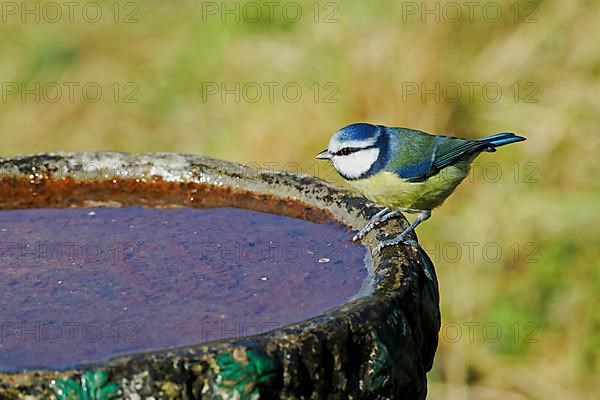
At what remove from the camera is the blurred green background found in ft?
16.6

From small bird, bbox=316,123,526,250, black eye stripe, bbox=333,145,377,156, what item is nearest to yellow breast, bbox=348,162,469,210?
small bird, bbox=316,123,526,250

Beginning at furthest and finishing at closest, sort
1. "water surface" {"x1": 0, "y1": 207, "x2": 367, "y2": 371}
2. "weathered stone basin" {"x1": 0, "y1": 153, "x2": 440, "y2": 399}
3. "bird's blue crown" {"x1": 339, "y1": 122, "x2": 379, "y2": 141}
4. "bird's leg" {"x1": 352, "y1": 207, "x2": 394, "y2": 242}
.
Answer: "bird's blue crown" {"x1": 339, "y1": 122, "x2": 379, "y2": 141}
"bird's leg" {"x1": 352, "y1": 207, "x2": 394, "y2": 242}
"water surface" {"x1": 0, "y1": 207, "x2": 367, "y2": 371}
"weathered stone basin" {"x1": 0, "y1": 153, "x2": 440, "y2": 399}

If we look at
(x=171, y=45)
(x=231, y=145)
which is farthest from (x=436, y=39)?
(x=171, y=45)

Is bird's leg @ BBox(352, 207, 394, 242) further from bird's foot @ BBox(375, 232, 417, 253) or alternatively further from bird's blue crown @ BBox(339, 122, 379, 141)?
bird's blue crown @ BBox(339, 122, 379, 141)

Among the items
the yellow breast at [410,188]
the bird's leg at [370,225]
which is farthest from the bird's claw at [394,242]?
the yellow breast at [410,188]

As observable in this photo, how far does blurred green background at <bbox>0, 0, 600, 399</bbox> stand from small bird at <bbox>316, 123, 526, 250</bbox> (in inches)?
56.5

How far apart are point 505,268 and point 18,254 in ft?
10.3

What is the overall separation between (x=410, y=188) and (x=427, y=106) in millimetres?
2424

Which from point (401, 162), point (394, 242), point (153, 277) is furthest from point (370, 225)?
point (401, 162)

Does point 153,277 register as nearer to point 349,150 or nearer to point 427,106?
point 349,150

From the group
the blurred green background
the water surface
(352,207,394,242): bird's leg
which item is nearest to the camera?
the water surface

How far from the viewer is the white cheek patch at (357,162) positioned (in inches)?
140

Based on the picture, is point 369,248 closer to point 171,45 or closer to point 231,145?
point 231,145

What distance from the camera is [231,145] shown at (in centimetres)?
644
